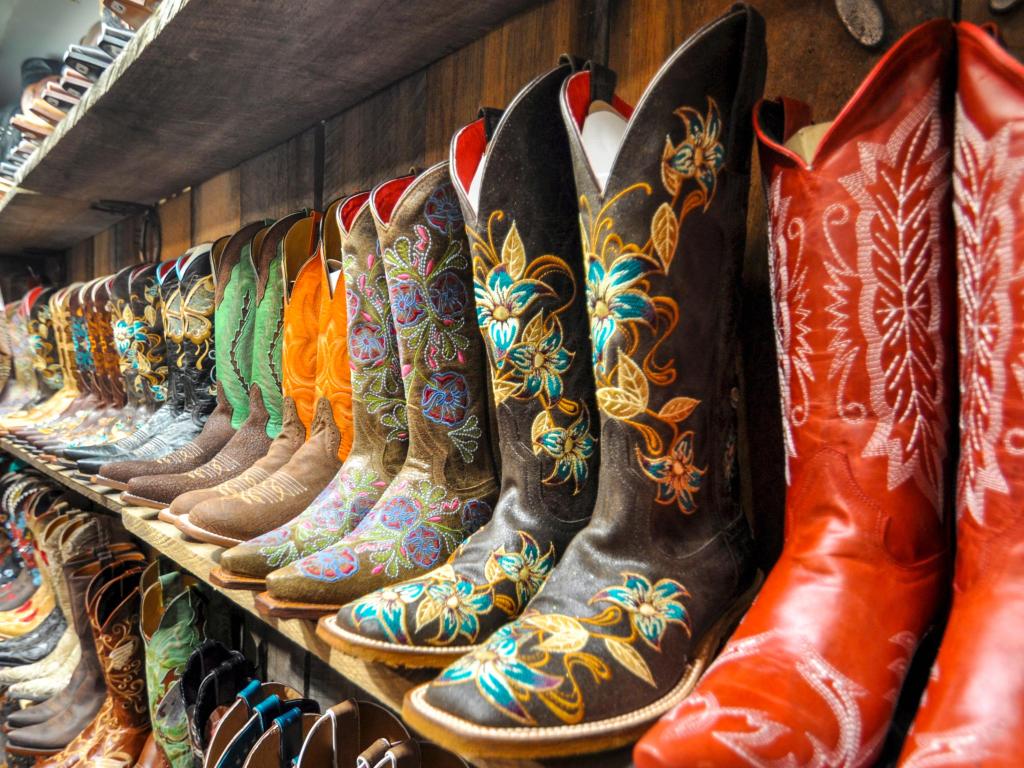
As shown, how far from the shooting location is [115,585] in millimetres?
1910

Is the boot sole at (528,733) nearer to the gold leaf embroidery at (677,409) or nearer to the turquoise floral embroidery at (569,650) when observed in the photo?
the turquoise floral embroidery at (569,650)

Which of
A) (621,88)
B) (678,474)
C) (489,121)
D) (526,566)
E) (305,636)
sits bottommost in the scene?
(305,636)

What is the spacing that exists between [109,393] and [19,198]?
69cm

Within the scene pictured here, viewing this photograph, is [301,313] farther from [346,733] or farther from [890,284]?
[890,284]

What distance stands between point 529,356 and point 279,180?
1.23 metres

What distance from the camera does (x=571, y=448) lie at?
29.5 inches

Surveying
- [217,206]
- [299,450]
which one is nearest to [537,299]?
[299,450]

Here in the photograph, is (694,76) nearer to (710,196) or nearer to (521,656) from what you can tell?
(710,196)

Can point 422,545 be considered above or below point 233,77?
below

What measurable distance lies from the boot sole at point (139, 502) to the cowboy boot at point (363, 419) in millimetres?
465

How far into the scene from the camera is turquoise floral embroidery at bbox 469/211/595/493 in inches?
28.8

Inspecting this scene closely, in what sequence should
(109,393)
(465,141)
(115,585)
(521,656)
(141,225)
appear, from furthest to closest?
1. (141,225)
2. (109,393)
3. (115,585)
4. (465,141)
5. (521,656)

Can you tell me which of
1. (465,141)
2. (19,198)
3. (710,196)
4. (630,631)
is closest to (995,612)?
(630,631)

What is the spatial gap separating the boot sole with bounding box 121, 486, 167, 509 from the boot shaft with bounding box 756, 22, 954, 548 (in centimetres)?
120
